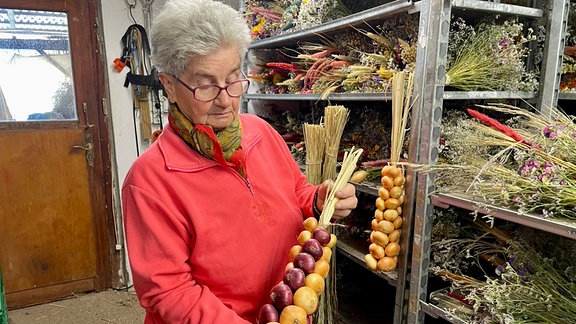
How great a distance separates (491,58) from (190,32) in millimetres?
1198

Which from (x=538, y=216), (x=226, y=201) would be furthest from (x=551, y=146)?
(x=226, y=201)

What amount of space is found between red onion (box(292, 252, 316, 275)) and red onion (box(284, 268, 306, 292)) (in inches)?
0.8

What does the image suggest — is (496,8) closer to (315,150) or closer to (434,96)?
(434,96)

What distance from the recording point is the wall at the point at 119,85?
2893 mm

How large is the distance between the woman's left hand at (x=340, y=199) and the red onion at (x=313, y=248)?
7.5 inches

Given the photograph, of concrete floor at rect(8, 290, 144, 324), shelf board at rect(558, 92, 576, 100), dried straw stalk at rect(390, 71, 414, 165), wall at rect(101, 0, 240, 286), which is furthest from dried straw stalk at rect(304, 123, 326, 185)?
concrete floor at rect(8, 290, 144, 324)

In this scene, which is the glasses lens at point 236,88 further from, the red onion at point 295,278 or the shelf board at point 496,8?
the shelf board at point 496,8

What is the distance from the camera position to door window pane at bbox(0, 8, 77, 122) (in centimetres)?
270

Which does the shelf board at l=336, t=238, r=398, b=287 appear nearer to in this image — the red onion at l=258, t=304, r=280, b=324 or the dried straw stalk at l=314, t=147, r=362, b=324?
the dried straw stalk at l=314, t=147, r=362, b=324

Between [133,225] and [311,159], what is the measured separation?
1.06 m

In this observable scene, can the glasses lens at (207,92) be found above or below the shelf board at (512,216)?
above

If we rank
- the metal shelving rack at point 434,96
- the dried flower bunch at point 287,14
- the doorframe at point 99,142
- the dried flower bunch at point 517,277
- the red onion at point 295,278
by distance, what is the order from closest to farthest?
the red onion at point 295,278 → the dried flower bunch at point 517,277 → the metal shelving rack at point 434,96 → the dried flower bunch at point 287,14 → the doorframe at point 99,142

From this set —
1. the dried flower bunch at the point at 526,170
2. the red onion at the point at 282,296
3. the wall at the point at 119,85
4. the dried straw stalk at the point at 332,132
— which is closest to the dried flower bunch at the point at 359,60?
the dried straw stalk at the point at 332,132

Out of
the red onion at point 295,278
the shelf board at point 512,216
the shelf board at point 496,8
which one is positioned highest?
the shelf board at point 496,8
